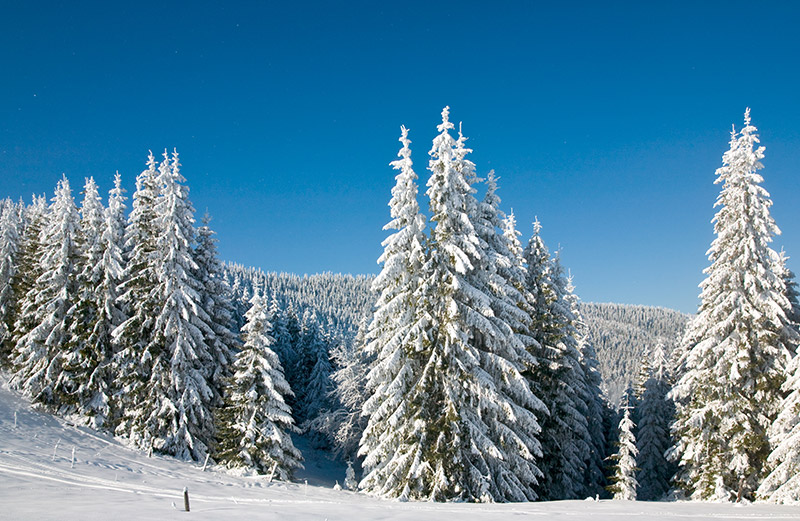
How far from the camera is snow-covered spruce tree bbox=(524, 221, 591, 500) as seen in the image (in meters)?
24.5

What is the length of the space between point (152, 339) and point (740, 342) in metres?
26.7

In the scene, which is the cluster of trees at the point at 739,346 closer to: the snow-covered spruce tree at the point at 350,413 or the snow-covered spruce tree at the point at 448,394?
the snow-covered spruce tree at the point at 448,394

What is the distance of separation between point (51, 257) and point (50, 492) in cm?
2212

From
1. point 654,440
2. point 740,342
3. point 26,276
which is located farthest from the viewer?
point 654,440

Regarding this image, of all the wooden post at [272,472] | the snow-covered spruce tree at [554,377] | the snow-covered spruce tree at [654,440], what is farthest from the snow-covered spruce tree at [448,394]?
the snow-covered spruce tree at [654,440]

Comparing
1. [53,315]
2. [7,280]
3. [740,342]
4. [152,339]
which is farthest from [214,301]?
[740,342]

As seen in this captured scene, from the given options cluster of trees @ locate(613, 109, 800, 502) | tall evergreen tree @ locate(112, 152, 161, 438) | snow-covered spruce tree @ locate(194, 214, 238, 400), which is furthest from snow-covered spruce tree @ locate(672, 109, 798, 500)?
tall evergreen tree @ locate(112, 152, 161, 438)

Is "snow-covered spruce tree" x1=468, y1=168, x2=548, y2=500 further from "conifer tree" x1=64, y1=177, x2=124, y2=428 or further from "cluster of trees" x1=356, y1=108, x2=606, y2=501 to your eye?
"conifer tree" x1=64, y1=177, x2=124, y2=428

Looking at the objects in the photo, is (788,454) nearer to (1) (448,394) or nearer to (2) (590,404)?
(1) (448,394)

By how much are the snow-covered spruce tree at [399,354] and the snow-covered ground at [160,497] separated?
1453 millimetres

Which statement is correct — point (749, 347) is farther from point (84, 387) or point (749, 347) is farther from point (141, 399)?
point (84, 387)

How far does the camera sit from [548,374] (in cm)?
2442

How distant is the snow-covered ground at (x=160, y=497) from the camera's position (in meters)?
9.77

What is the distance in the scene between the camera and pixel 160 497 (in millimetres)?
12266
